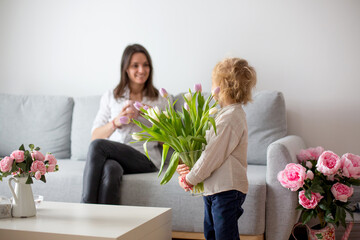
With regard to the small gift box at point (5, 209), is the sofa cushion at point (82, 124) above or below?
above

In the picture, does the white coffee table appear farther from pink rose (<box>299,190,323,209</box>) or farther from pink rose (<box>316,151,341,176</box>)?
pink rose (<box>316,151,341,176</box>)

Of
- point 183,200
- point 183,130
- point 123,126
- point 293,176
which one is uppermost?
point 183,130

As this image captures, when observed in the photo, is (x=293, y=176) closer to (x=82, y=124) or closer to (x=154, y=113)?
(x=154, y=113)

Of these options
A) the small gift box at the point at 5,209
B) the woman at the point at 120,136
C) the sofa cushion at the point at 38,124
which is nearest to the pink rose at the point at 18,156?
the small gift box at the point at 5,209

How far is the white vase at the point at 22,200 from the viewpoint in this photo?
1894 mm

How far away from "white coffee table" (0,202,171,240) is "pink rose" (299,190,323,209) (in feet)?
2.19

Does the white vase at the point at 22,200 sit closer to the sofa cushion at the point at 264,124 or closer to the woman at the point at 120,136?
the woman at the point at 120,136

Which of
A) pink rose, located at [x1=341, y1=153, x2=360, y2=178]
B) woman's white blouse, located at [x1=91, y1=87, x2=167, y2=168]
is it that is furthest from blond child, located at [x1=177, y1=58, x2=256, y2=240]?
woman's white blouse, located at [x1=91, y1=87, x2=167, y2=168]

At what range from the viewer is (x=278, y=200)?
233cm

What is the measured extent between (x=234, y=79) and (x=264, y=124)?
1.07 meters

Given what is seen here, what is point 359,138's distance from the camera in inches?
119

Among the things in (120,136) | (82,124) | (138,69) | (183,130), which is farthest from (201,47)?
(183,130)

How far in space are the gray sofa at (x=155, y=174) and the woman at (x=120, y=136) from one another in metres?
0.10

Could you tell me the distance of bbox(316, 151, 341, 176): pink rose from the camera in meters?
2.21
